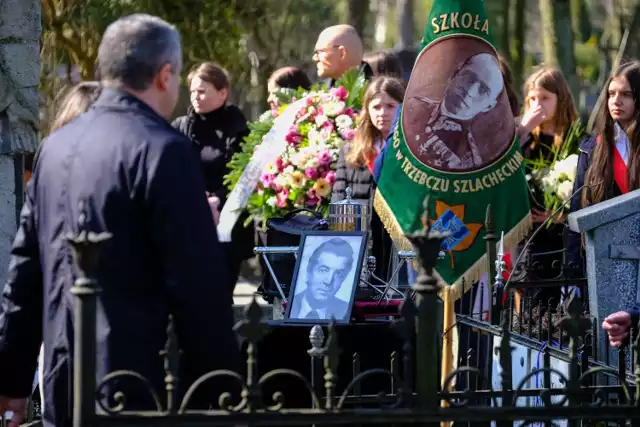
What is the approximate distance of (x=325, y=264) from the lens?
535cm

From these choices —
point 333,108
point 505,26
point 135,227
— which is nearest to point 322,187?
point 333,108

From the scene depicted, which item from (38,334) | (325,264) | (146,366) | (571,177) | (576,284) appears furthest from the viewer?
(571,177)

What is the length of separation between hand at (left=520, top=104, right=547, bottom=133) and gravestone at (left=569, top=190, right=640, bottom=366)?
2253 mm

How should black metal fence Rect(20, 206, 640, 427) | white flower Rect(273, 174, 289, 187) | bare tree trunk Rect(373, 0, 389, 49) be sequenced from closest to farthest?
black metal fence Rect(20, 206, 640, 427), white flower Rect(273, 174, 289, 187), bare tree trunk Rect(373, 0, 389, 49)

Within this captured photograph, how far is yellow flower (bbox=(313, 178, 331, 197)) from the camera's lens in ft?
24.4

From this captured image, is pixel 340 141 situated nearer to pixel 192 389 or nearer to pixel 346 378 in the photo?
pixel 346 378

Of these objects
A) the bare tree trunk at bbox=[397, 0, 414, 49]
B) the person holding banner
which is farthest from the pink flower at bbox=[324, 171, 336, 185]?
the bare tree trunk at bbox=[397, 0, 414, 49]

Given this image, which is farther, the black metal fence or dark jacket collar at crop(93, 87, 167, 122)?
dark jacket collar at crop(93, 87, 167, 122)

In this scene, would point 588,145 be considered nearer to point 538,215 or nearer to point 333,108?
point 538,215

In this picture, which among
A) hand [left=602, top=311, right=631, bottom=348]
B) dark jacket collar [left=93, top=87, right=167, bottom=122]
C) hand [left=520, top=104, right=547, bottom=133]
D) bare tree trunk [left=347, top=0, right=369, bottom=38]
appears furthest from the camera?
bare tree trunk [left=347, top=0, right=369, bottom=38]

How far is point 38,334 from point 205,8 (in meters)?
13.4

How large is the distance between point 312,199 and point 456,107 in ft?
4.73

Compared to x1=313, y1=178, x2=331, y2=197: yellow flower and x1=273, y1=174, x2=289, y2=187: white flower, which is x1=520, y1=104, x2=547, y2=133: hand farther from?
x1=273, y1=174, x2=289, y2=187: white flower

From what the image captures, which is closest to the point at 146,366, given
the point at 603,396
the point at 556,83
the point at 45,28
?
the point at 603,396
